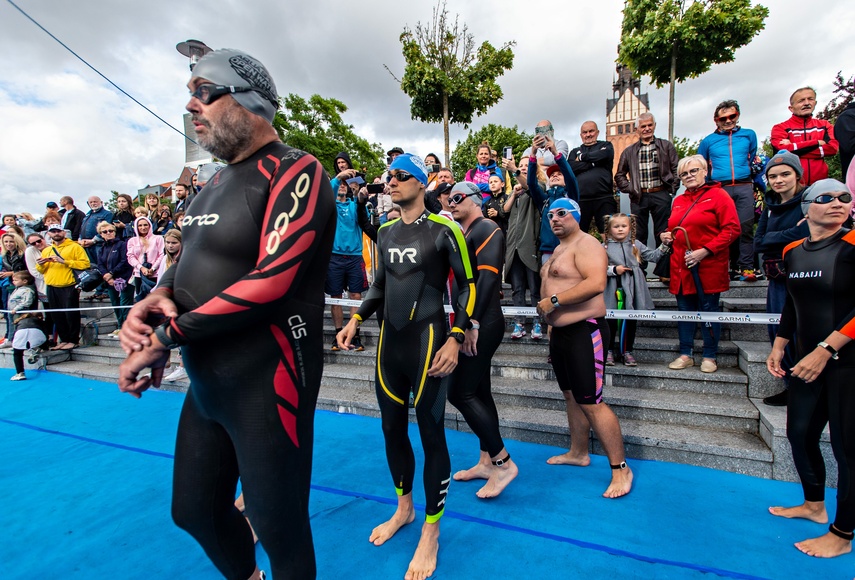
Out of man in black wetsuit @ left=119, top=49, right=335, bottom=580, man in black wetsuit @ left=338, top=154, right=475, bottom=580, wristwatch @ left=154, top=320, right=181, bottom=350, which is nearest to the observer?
wristwatch @ left=154, top=320, right=181, bottom=350

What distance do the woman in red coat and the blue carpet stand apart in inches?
58.8

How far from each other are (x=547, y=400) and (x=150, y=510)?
369cm

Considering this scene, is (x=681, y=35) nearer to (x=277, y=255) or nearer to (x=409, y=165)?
(x=409, y=165)

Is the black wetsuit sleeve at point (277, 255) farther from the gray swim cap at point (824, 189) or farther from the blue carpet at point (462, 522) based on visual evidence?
the gray swim cap at point (824, 189)

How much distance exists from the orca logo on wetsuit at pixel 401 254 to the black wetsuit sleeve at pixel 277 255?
1.07m

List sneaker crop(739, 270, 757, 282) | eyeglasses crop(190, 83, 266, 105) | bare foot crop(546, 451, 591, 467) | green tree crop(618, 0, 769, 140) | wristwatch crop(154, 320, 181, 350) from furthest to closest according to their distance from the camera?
green tree crop(618, 0, 769, 140), sneaker crop(739, 270, 757, 282), bare foot crop(546, 451, 591, 467), eyeglasses crop(190, 83, 266, 105), wristwatch crop(154, 320, 181, 350)

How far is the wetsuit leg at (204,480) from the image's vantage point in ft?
5.21

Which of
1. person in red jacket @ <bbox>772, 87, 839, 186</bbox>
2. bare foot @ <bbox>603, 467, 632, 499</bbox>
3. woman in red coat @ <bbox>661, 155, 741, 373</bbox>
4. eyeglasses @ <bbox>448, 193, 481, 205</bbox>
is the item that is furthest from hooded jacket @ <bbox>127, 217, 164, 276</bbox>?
person in red jacket @ <bbox>772, 87, 839, 186</bbox>

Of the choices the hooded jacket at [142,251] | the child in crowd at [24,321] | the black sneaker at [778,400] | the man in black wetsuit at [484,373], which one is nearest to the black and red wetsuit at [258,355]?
the man in black wetsuit at [484,373]

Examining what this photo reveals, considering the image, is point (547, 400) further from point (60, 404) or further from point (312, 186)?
point (60, 404)

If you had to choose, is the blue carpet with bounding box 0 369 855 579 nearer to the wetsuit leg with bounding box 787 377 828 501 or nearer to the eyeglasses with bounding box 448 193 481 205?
the wetsuit leg with bounding box 787 377 828 501

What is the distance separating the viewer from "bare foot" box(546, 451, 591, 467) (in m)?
3.75

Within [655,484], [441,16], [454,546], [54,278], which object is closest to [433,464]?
[454,546]

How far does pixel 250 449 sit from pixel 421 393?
1198 millimetres
